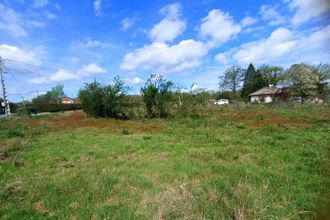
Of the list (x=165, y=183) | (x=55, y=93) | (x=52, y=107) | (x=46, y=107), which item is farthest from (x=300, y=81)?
(x=55, y=93)

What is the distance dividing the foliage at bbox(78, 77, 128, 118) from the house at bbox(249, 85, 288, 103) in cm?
2916

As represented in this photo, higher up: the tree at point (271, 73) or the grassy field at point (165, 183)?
the tree at point (271, 73)

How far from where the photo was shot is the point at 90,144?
803 centimetres

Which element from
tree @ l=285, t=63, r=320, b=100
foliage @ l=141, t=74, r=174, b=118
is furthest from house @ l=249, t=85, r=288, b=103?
foliage @ l=141, t=74, r=174, b=118

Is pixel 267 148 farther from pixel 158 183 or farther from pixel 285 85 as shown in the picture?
pixel 285 85

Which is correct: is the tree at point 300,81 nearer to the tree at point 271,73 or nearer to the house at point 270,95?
the house at point 270,95

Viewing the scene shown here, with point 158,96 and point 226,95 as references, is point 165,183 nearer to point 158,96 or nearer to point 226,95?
point 158,96

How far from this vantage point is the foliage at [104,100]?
19.8 meters

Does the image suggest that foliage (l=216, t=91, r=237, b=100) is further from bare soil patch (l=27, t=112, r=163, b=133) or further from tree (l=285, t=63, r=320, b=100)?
bare soil patch (l=27, t=112, r=163, b=133)

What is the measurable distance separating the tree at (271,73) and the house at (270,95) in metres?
4.87

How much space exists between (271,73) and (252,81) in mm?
4122

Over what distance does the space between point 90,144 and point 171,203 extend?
18.3ft

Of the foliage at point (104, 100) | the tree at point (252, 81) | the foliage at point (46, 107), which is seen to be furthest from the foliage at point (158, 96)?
the tree at point (252, 81)

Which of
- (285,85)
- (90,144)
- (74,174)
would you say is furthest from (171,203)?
(285,85)
